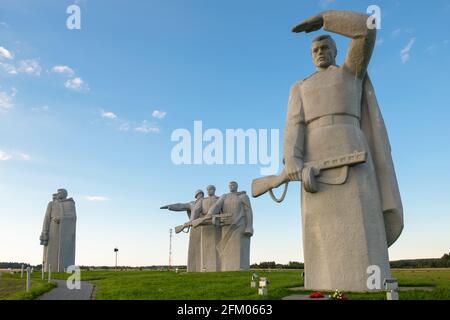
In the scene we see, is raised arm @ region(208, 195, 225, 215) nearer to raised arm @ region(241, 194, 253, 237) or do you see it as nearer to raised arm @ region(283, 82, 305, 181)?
raised arm @ region(241, 194, 253, 237)

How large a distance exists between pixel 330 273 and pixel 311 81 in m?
4.20

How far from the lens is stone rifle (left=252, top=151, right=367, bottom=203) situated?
30.0 ft

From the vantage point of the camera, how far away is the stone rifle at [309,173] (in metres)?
9.13

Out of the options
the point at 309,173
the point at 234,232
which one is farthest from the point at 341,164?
the point at 234,232

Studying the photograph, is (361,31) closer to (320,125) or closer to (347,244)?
(320,125)

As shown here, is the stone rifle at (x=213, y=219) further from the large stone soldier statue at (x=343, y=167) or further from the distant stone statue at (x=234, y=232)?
the large stone soldier statue at (x=343, y=167)

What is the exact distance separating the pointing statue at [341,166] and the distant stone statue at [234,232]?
1289 cm

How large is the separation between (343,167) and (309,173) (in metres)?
0.71

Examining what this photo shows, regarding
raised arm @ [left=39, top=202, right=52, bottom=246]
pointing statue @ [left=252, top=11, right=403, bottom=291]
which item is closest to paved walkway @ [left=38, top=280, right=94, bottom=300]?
pointing statue @ [left=252, top=11, right=403, bottom=291]

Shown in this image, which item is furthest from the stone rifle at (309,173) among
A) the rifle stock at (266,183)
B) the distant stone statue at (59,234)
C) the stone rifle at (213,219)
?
the distant stone statue at (59,234)
